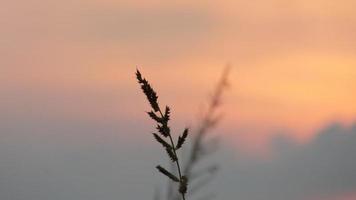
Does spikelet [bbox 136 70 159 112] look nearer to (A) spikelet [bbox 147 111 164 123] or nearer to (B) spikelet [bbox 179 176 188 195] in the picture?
(A) spikelet [bbox 147 111 164 123]

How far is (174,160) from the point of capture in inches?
124

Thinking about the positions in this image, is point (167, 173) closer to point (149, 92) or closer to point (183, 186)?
point (183, 186)

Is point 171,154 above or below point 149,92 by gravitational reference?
below

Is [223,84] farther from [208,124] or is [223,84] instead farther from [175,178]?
[175,178]

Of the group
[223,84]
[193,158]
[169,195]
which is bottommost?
[169,195]

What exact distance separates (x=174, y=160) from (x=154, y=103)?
0.32 m

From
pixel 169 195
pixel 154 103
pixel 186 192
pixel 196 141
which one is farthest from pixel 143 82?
pixel 169 195

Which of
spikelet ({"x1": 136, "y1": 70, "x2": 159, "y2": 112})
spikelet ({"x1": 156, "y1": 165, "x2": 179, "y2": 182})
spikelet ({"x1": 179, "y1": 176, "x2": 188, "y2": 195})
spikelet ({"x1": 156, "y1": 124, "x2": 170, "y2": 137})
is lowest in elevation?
spikelet ({"x1": 179, "y1": 176, "x2": 188, "y2": 195})

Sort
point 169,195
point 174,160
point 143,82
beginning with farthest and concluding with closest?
1. point 169,195
2. point 143,82
3. point 174,160

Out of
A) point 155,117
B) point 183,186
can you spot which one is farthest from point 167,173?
point 155,117

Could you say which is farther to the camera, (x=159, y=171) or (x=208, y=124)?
(x=208, y=124)

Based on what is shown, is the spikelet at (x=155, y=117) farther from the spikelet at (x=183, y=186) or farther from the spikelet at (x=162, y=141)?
the spikelet at (x=183, y=186)

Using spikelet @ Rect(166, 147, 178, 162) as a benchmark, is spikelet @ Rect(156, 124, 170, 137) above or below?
above

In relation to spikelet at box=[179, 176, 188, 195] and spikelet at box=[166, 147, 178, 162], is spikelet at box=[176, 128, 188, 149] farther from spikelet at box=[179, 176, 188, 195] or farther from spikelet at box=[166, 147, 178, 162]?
spikelet at box=[179, 176, 188, 195]
